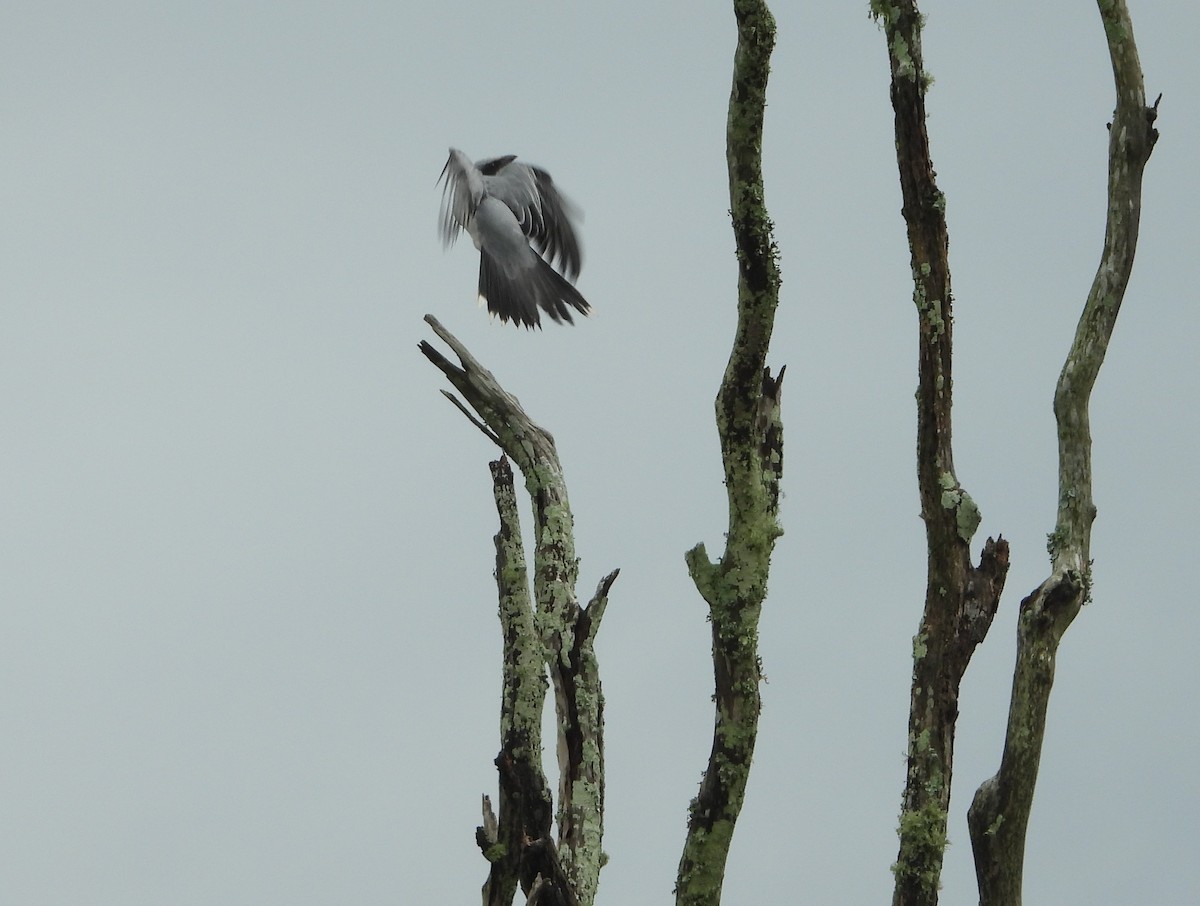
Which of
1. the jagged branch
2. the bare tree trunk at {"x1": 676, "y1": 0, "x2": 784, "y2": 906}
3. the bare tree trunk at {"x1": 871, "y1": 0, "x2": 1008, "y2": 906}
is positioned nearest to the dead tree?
the bare tree trunk at {"x1": 871, "y1": 0, "x2": 1008, "y2": 906}

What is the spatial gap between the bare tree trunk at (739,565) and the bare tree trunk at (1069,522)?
3.46ft

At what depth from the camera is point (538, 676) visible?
24.5ft

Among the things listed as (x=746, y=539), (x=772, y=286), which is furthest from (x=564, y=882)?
(x=772, y=286)

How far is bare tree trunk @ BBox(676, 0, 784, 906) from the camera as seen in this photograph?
20.6 feet

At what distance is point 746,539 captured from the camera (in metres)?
6.57

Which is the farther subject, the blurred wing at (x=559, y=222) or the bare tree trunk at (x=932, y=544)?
the blurred wing at (x=559, y=222)

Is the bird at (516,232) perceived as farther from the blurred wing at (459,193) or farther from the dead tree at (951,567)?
the dead tree at (951,567)

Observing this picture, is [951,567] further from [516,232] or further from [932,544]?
[516,232]

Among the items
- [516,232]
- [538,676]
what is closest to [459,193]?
[516,232]

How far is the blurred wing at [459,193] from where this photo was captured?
9.10 m

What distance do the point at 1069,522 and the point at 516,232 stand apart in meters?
3.90

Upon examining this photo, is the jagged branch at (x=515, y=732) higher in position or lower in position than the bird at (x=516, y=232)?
lower

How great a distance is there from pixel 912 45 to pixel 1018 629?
2502mm

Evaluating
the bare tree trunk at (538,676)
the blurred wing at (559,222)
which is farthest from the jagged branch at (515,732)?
the blurred wing at (559,222)
